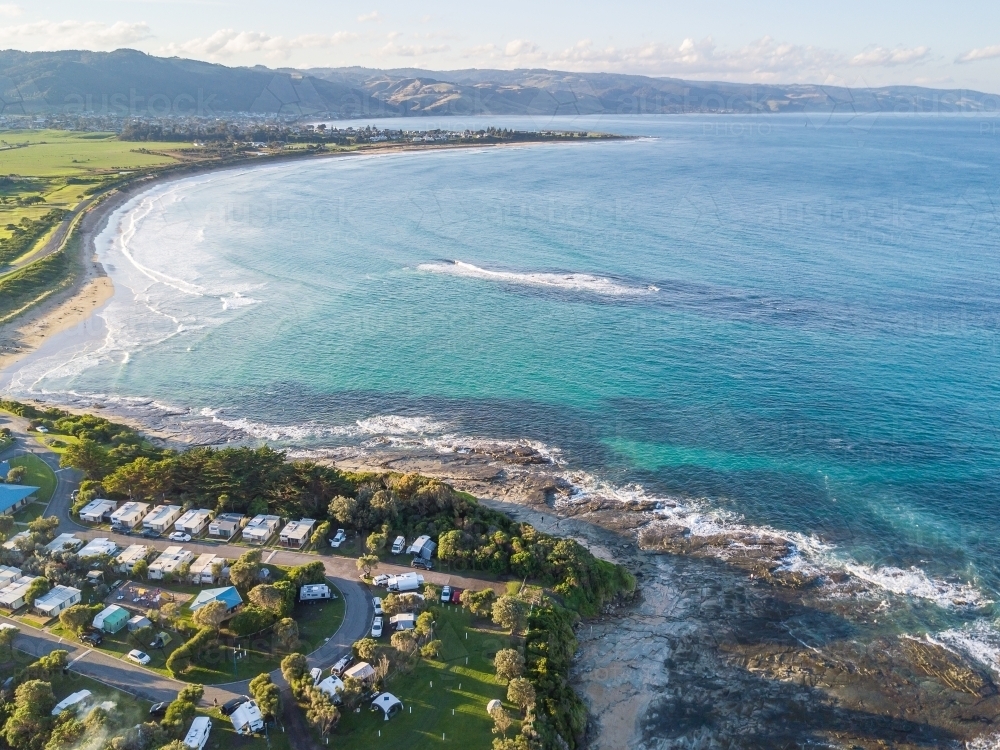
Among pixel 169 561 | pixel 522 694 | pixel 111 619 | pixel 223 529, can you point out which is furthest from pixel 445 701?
pixel 223 529

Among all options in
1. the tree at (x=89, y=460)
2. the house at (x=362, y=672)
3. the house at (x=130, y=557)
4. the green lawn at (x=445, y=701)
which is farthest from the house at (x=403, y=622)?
the tree at (x=89, y=460)

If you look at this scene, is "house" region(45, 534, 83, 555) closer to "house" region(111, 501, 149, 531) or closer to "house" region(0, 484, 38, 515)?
"house" region(111, 501, 149, 531)

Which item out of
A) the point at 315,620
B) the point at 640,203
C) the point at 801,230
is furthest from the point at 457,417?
the point at 640,203

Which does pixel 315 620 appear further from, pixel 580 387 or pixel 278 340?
pixel 278 340

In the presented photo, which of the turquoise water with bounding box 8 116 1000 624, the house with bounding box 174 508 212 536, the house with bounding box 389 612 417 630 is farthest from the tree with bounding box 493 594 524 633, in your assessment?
the house with bounding box 174 508 212 536

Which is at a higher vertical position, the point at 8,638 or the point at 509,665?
the point at 8,638

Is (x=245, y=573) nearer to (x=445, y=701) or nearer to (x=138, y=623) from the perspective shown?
(x=138, y=623)

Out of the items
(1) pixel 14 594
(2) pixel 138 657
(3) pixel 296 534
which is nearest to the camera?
(2) pixel 138 657
